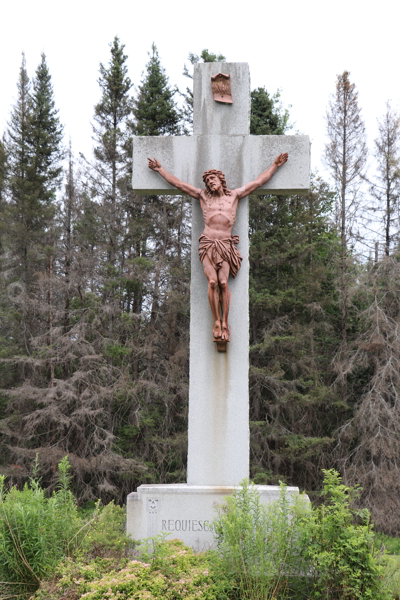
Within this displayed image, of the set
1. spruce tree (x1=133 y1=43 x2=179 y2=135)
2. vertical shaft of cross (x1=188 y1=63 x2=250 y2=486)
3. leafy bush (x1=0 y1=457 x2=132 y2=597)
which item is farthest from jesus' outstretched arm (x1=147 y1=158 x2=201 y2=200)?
spruce tree (x1=133 y1=43 x2=179 y2=135)

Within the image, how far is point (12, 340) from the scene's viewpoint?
19.2m

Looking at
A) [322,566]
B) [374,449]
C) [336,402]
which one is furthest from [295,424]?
[322,566]

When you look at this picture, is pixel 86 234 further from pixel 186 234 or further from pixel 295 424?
pixel 295 424

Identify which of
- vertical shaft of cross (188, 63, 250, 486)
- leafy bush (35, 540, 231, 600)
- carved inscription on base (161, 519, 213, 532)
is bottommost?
carved inscription on base (161, 519, 213, 532)

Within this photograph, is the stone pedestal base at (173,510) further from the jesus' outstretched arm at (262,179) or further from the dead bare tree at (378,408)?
the dead bare tree at (378,408)

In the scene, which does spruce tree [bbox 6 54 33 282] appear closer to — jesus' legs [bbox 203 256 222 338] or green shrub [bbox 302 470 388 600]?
jesus' legs [bbox 203 256 222 338]

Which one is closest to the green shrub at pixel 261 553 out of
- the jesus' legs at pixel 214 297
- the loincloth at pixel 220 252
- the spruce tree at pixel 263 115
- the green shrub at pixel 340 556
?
the green shrub at pixel 340 556

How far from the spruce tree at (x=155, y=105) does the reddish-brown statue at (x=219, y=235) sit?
13890mm

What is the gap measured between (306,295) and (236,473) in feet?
40.3

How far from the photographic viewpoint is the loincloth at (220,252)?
5.91 metres

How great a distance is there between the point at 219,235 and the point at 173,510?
247cm

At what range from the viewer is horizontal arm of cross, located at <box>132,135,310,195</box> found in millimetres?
6383

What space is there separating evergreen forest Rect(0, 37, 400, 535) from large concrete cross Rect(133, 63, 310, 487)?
9117 mm

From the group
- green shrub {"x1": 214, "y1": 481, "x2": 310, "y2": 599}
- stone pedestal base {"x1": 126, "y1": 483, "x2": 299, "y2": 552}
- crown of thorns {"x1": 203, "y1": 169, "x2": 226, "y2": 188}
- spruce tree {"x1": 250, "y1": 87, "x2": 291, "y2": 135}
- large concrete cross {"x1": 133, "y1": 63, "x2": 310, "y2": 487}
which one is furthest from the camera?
spruce tree {"x1": 250, "y1": 87, "x2": 291, "y2": 135}
